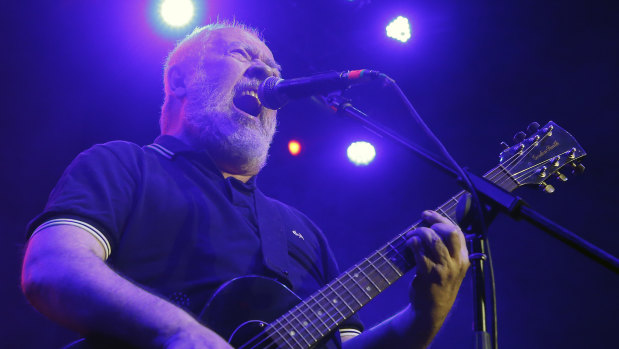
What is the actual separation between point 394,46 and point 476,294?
3604mm

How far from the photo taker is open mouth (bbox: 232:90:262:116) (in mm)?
2699

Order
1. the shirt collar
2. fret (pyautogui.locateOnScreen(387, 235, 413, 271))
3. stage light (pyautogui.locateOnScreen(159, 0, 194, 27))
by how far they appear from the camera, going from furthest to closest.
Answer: stage light (pyautogui.locateOnScreen(159, 0, 194, 27)), the shirt collar, fret (pyautogui.locateOnScreen(387, 235, 413, 271))

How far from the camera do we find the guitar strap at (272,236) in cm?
204

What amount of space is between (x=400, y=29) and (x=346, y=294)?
10.5ft

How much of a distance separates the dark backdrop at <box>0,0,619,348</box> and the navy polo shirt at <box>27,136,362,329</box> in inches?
50.9

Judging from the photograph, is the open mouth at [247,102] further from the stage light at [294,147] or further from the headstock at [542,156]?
the stage light at [294,147]

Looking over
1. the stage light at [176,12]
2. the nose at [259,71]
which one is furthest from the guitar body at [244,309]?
the stage light at [176,12]

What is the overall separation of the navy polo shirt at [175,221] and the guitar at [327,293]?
8.6 inches

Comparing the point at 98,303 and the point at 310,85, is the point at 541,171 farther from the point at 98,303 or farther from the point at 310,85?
the point at 98,303

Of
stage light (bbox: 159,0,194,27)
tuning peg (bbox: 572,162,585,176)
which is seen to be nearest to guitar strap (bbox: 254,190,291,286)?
tuning peg (bbox: 572,162,585,176)

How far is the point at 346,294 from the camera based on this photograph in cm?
190

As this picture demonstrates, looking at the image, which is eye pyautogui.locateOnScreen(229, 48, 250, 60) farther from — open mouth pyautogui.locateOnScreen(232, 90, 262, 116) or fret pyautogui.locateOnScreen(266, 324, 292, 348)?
fret pyautogui.locateOnScreen(266, 324, 292, 348)

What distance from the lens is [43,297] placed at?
4.51 ft

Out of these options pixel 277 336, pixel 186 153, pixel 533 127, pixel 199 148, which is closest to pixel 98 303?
pixel 277 336
